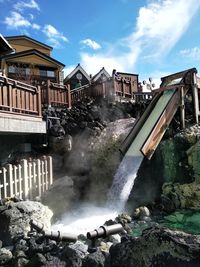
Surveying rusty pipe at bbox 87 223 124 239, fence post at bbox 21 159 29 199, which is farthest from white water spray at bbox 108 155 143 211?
rusty pipe at bbox 87 223 124 239

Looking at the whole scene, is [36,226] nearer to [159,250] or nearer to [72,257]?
[72,257]

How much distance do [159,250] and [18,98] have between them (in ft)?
25.4

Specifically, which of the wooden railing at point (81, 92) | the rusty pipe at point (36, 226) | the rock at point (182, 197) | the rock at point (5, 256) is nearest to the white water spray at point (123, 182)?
the rock at point (182, 197)

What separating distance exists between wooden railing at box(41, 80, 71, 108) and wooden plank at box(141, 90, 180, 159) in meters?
6.06

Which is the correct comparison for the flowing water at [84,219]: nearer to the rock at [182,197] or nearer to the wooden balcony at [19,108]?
the rock at [182,197]

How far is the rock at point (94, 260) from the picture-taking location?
5.10 meters

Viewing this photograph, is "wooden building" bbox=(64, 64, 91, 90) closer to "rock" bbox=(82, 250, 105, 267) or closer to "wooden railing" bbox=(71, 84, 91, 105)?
"wooden railing" bbox=(71, 84, 91, 105)

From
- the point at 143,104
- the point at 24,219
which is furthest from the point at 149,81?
the point at 24,219

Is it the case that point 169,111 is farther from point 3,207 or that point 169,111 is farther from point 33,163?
point 3,207

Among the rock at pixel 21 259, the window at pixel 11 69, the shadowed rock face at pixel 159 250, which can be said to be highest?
the window at pixel 11 69

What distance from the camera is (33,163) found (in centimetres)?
1073

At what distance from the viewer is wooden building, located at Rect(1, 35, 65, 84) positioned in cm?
2575

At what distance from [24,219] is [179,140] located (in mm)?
6206

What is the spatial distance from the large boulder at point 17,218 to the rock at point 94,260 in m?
2.61
